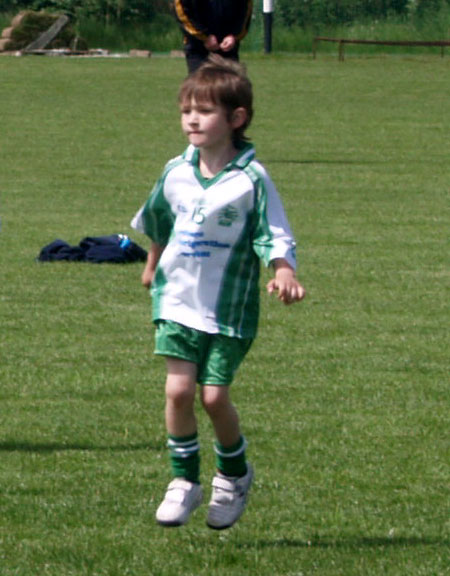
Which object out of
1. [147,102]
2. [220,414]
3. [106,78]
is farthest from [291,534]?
[106,78]

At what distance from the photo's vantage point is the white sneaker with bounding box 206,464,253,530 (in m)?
5.36

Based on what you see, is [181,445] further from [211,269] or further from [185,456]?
[211,269]

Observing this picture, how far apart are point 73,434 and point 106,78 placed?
2879 centimetres

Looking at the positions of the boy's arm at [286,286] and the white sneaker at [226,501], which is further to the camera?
the white sneaker at [226,501]

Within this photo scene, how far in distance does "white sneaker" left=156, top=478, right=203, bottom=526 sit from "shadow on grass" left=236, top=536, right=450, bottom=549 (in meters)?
0.23

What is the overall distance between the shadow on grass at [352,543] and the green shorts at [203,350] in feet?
1.99

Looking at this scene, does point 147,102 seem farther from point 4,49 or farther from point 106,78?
point 4,49

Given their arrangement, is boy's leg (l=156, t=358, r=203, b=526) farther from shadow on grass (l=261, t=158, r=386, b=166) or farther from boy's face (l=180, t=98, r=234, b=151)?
shadow on grass (l=261, t=158, r=386, b=166)

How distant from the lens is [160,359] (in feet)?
28.7

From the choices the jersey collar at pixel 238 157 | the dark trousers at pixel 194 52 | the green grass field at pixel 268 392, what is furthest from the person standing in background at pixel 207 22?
the jersey collar at pixel 238 157

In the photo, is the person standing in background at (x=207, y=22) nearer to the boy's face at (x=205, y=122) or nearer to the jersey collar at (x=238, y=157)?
the jersey collar at (x=238, y=157)

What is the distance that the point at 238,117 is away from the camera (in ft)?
17.5

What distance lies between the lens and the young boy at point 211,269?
5.29 meters

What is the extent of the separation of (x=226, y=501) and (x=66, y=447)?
1.55m
